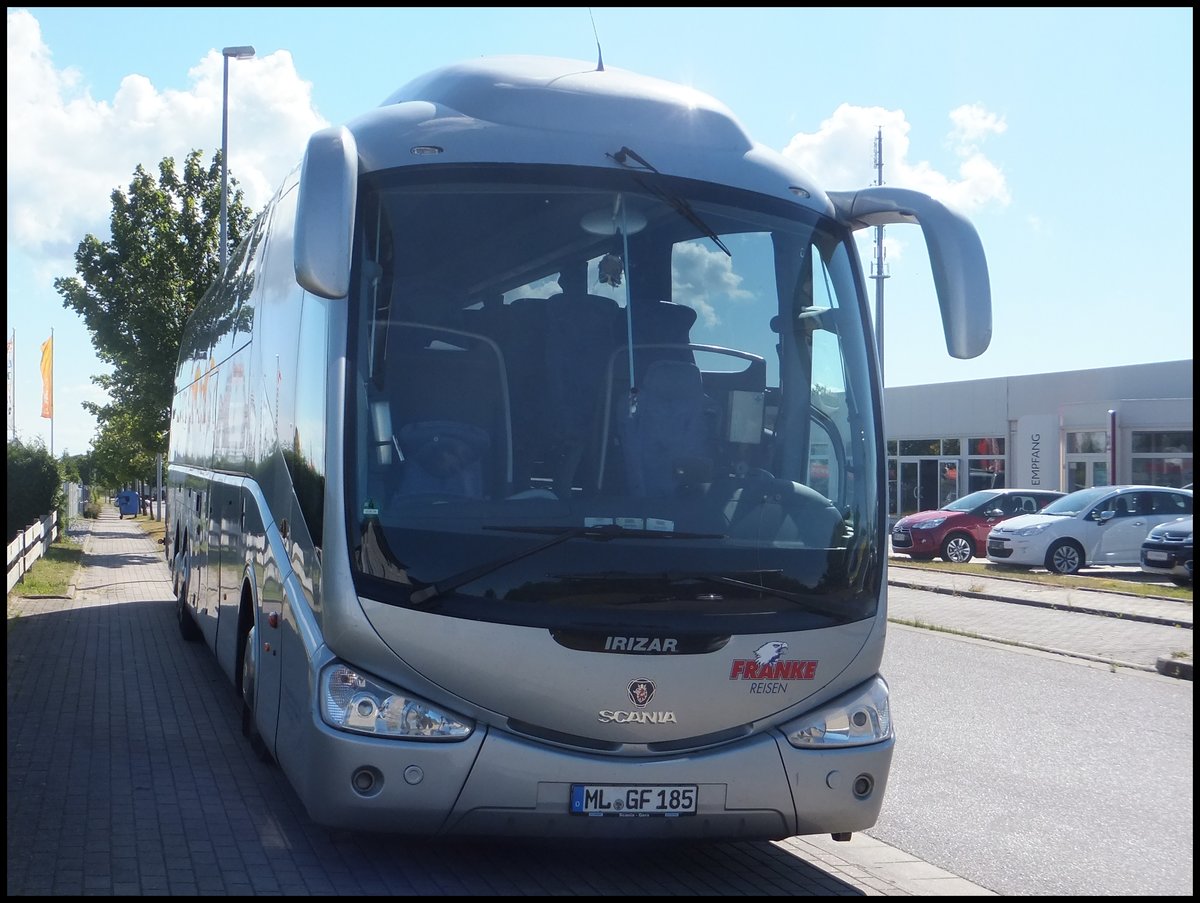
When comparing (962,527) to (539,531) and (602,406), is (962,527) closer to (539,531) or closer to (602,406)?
(602,406)

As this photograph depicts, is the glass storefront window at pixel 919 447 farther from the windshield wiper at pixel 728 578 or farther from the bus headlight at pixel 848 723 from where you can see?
the windshield wiper at pixel 728 578

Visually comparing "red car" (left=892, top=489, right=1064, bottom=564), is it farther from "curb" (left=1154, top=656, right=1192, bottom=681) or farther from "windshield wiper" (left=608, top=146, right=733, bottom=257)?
"windshield wiper" (left=608, top=146, right=733, bottom=257)

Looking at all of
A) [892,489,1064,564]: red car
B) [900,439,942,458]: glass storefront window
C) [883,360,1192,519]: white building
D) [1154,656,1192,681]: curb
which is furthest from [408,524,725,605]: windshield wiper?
[900,439,942,458]: glass storefront window

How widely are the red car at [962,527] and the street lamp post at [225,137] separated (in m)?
15.6

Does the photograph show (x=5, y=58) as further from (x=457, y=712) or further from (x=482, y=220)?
(x=457, y=712)

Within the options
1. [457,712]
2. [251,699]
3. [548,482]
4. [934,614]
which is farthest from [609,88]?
[934,614]

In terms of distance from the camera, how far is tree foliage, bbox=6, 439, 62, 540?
26766 millimetres

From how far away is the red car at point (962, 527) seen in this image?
94.8 ft

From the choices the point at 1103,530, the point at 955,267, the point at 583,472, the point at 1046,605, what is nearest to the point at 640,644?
the point at 583,472

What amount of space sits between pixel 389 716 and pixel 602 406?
1473 millimetres

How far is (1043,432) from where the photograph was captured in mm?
41344

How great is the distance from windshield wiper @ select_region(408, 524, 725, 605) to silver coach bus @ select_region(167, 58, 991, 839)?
0.01 m

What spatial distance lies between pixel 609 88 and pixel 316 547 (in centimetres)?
245

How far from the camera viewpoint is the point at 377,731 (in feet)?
16.8
